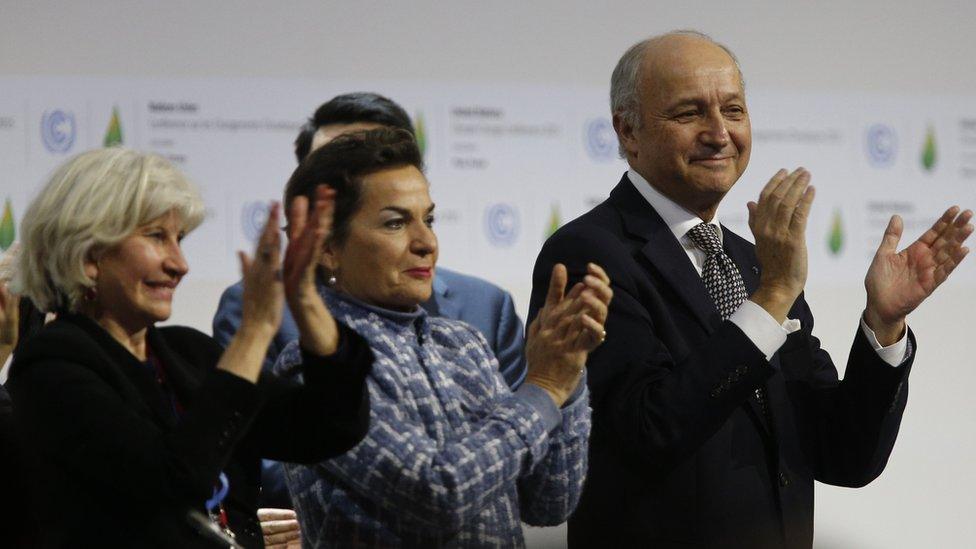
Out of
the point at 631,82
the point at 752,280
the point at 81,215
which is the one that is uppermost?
the point at 631,82

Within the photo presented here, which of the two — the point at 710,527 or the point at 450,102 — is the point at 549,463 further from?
the point at 450,102

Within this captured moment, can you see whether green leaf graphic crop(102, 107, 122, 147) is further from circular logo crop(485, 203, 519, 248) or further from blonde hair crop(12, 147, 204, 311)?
blonde hair crop(12, 147, 204, 311)

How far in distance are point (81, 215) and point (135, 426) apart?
30cm

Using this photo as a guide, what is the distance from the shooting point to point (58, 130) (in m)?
3.51

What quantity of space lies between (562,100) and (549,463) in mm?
2030

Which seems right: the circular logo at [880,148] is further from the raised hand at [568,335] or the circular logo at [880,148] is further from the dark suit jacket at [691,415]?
the raised hand at [568,335]

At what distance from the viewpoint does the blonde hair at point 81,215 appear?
5.75 feet

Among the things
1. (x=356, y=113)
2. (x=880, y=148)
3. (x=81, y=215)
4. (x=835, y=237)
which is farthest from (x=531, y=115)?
(x=81, y=215)

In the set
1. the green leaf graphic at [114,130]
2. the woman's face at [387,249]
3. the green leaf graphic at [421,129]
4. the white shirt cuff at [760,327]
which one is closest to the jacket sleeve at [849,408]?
the white shirt cuff at [760,327]

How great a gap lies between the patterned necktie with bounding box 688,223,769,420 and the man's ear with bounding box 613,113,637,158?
205 mm

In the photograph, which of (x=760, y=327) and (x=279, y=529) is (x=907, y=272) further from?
(x=279, y=529)

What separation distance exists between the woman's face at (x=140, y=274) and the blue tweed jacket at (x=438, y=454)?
203 millimetres

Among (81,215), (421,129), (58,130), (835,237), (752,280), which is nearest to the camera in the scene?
(81,215)

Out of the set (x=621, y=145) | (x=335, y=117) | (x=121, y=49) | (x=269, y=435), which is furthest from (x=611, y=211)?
(x=121, y=49)
